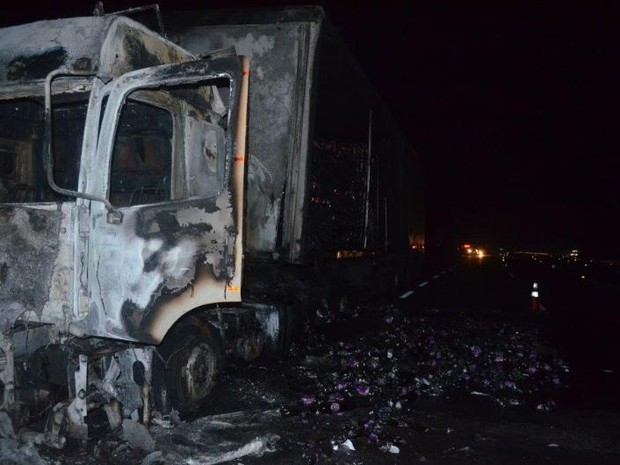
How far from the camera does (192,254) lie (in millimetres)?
3803

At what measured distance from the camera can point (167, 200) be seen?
4051mm

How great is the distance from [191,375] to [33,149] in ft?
7.03

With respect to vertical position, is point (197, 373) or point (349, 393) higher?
point (197, 373)

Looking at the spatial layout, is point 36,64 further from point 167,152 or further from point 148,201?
point 148,201

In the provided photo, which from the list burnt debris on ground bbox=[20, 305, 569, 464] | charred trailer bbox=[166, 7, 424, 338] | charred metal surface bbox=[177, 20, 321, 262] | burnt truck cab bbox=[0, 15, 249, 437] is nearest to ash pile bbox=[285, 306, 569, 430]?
burnt debris on ground bbox=[20, 305, 569, 464]

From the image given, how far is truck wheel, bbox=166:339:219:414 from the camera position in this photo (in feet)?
13.4

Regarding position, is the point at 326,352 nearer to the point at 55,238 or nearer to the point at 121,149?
the point at 121,149

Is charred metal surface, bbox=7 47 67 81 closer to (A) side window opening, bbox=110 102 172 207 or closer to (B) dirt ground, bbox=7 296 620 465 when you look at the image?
(A) side window opening, bbox=110 102 172 207

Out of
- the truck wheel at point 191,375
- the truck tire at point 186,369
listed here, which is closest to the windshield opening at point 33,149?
the truck tire at point 186,369

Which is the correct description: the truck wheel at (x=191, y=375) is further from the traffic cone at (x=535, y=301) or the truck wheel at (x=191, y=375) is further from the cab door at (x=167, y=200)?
the traffic cone at (x=535, y=301)

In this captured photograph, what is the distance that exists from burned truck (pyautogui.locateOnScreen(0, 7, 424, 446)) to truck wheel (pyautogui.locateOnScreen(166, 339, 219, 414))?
0.01 m

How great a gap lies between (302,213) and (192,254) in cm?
197

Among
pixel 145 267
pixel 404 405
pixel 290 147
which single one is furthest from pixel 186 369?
pixel 290 147

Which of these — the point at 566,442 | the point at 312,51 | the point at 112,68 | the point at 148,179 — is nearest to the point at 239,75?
the point at 112,68
